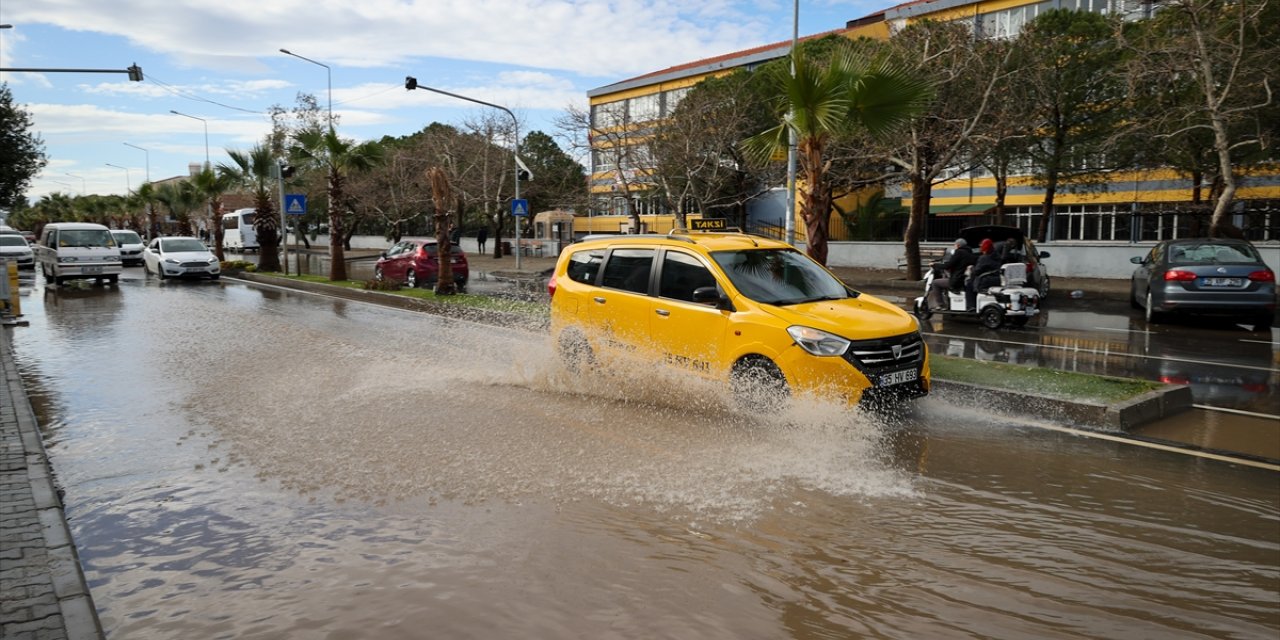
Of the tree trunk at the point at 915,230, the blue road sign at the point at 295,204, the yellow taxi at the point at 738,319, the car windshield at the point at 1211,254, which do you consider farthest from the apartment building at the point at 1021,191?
the yellow taxi at the point at 738,319

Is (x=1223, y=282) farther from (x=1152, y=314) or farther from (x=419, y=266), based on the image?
(x=419, y=266)

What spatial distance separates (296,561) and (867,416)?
4.61 metres

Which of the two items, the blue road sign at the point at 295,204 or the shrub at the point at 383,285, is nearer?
the shrub at the point at 383,285

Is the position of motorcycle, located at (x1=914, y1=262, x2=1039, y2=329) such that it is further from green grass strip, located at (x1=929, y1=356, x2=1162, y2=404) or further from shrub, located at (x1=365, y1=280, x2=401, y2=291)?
shrub, located at (x1=365, y1=280, x2=401, y2=291)

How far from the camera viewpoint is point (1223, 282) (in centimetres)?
1392

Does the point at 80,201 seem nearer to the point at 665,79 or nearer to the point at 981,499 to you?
the point at 665,79

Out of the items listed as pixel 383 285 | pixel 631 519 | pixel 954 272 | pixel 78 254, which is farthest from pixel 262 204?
pixel 631 519

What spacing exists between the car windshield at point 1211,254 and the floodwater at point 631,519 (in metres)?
8.99

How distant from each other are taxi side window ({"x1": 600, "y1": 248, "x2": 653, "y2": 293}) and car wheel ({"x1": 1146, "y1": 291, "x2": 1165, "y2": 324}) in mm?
11134

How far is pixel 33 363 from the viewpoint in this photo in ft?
37.0

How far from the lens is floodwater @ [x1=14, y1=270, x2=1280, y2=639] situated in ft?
12.9

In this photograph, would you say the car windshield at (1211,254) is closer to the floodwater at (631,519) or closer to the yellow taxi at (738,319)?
the floodwater at (631,519)

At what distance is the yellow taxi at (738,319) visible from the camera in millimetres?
6891

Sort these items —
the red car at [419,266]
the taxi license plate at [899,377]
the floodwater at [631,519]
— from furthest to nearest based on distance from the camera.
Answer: the red car at [419,266]
the taxi license plate at [899,377]
the floodwater at [631,519]
